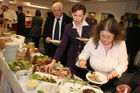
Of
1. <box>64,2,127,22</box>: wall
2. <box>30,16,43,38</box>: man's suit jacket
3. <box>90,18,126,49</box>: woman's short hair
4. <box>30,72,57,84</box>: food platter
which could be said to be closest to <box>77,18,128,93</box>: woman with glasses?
<box>90,18,126,49</box>: woman's short hair

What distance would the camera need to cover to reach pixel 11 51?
5.00ft

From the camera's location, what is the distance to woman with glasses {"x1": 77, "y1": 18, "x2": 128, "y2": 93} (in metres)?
1.17

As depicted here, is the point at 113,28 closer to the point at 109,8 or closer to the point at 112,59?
the point at 112,59

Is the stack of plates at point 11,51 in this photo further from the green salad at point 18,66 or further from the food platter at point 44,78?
the food platter at point 44,78

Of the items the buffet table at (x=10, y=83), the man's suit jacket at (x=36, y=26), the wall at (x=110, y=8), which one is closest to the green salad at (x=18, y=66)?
the buffet table at (x=10, y=83)

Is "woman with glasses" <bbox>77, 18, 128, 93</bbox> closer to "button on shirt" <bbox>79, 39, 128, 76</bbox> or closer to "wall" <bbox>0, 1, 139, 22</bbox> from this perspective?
"button on shirt" <bbox>79, 39, 128, 76</bbox>

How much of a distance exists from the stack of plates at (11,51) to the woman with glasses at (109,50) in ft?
2.90

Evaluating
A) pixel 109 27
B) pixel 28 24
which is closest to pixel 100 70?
pixel 109 27

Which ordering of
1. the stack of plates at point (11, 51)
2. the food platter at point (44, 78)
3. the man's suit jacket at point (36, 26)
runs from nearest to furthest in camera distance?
the food platter at point (44, 78) < the stack of plates at point (11, 51) < the man's suit jacket at point (36, 26)

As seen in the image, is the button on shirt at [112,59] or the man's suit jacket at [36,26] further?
the man's suit jacket at [36,26]

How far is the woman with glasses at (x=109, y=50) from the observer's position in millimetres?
1169

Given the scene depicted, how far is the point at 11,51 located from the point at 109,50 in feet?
3.98

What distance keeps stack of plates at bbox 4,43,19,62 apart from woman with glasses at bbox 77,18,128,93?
884 millimetres

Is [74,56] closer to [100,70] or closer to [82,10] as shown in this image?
[100,70]
